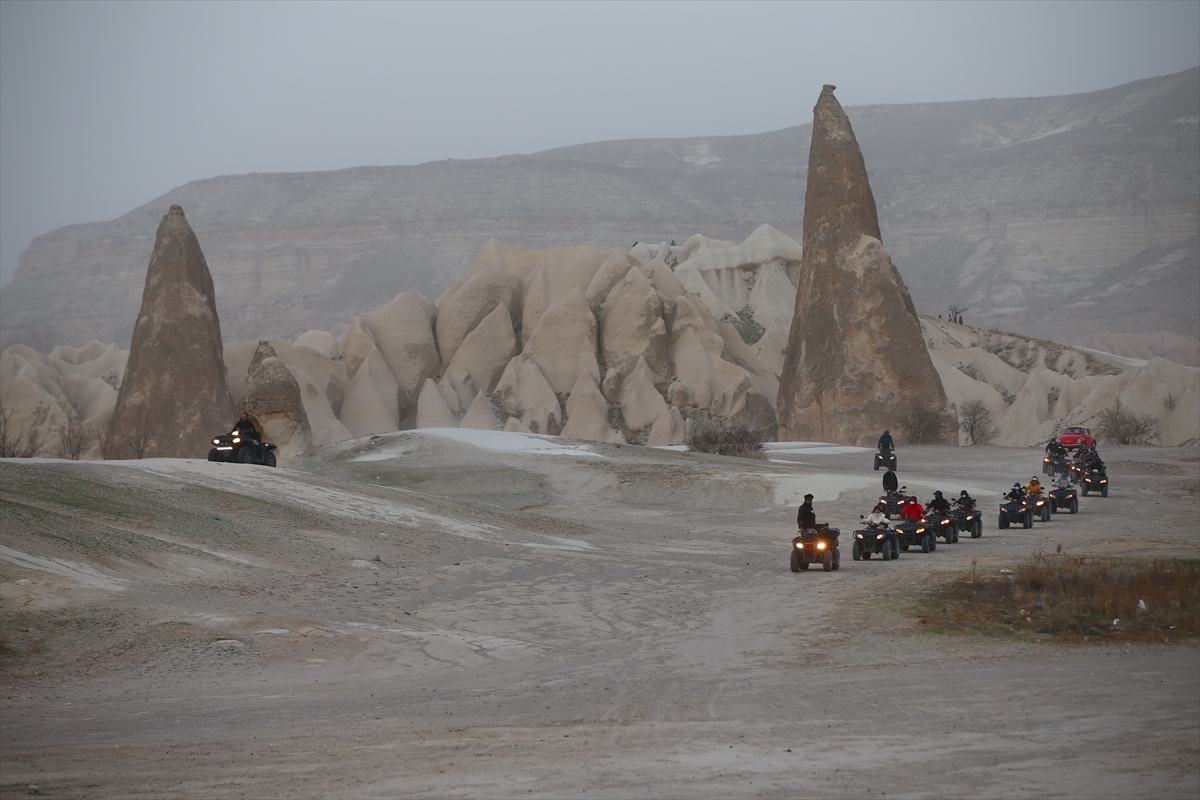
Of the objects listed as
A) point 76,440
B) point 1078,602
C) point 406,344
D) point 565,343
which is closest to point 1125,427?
point 565,343

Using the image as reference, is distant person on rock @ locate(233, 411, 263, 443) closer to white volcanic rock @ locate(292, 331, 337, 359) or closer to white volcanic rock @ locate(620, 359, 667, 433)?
white volcanic rock @ locate(620, 359, 667, 433)

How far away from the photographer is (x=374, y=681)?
36.7 ft

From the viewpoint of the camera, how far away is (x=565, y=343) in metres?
60.1

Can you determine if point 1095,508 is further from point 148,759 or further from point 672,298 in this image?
point 672,298

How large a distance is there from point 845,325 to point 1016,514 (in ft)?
87.4

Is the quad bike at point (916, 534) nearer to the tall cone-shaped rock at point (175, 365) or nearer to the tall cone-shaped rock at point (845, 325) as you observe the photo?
the tall cone-shaped rock at point (175, 365)

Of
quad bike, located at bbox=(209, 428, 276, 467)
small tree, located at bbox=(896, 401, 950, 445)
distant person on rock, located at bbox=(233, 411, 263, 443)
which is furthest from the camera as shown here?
small tree, located at bbox=(896, 401, 950, 445)

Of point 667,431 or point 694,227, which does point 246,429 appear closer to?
point 667,431

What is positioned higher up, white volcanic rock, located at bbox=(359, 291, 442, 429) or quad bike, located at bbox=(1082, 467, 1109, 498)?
white volcanic rock, located at bbox=(359, 291, 442, 429)

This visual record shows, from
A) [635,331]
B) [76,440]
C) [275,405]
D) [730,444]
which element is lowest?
[76,440]

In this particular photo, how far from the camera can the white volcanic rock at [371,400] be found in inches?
2276

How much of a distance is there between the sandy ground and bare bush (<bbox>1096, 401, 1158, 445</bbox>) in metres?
31.4

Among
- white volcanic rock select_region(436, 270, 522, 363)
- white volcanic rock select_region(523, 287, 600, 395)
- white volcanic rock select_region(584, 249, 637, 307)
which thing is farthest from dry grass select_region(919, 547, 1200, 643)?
white volcanic rock select_region(436, 270, 522, 363)

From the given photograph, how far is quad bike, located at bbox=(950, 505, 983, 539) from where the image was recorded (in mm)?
22594
